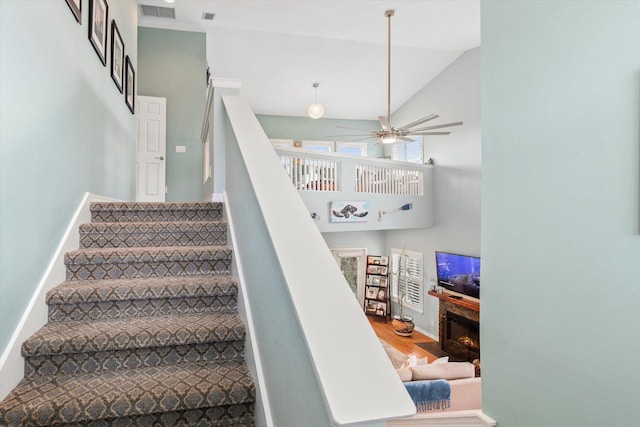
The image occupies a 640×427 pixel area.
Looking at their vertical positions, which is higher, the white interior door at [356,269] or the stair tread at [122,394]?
the stair tread at [122,394]

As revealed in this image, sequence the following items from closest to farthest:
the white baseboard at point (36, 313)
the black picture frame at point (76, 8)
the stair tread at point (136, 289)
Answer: the white baseboard at point (36, 313) < the stair tread at point (136, 289) < the black picture frame at point (76, 8)

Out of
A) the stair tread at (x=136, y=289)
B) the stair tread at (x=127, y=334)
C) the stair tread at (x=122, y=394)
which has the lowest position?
the stair tread at (x=122, y=394)

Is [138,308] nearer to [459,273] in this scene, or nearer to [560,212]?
[560,212]

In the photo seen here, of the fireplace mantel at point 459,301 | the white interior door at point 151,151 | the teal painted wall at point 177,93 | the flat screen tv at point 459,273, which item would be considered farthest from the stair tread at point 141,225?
the fireplace mantel at point 459,301

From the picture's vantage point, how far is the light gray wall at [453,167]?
6.98 meters

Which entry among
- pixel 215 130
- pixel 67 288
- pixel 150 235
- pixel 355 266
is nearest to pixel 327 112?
pixel 355 266

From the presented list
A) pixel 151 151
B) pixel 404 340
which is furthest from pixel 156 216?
pixel 404 340

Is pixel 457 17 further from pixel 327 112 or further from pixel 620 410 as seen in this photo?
pixel 620 410

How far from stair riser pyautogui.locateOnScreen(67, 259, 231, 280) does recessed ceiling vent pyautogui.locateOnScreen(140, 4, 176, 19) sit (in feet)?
16.5

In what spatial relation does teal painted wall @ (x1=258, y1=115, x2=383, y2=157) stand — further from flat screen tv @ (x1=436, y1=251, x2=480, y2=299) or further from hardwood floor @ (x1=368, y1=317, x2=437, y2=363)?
hardwood floor @ (x1=368, y1=317, x2=437, y2=363)

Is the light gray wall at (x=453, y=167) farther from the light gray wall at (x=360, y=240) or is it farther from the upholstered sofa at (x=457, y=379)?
the upholstered sofa at (x=457, y=379)

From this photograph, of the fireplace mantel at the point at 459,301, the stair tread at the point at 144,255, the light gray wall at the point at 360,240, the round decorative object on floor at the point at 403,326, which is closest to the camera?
the stair tread at the point at 144,255

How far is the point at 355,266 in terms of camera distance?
32.8 feet

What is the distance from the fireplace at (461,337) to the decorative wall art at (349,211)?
8.55ft
